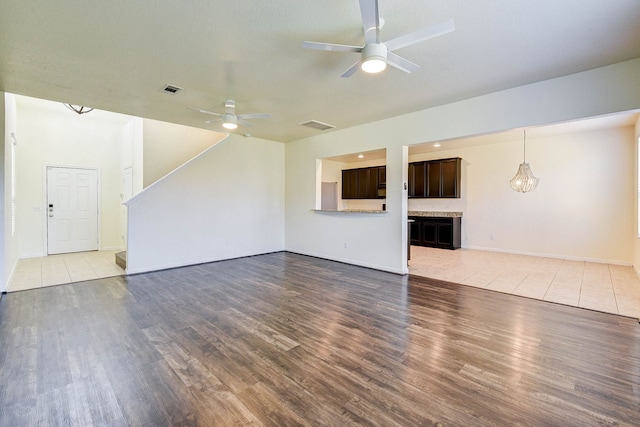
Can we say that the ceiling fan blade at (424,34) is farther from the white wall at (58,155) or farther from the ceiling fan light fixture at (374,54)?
the white wall at (58,155)

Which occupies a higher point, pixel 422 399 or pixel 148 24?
pixel 148 24

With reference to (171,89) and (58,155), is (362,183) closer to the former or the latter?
(171,89)

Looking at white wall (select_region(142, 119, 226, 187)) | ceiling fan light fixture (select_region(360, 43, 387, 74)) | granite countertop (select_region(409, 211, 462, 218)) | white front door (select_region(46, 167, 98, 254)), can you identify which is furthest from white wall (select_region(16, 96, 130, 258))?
granite countertop (select_region(409, 211, 462, 218))

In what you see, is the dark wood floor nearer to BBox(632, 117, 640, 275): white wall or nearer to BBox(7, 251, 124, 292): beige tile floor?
BBox(7, 251, 124, 292): beige tile floor

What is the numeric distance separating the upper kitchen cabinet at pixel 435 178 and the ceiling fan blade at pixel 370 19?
20.0 ft

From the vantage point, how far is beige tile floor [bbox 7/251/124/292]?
4.38 m

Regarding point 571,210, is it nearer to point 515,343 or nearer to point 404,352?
point 515,343

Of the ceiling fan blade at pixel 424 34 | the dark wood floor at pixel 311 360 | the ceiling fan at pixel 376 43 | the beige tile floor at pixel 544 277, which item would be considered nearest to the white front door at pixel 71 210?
the dark wood floor at pixel 311 360

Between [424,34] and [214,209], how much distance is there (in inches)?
197

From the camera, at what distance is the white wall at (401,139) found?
10.3ft

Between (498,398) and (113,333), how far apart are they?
3.23 meters

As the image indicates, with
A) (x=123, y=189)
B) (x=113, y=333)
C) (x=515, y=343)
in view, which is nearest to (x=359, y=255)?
(x=515, y=343)

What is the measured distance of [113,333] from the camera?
2.72 metres

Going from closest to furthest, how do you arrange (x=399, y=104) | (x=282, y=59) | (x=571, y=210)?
(x=282, y=59) → (x=399, y=104) → (x=571, y=210)
